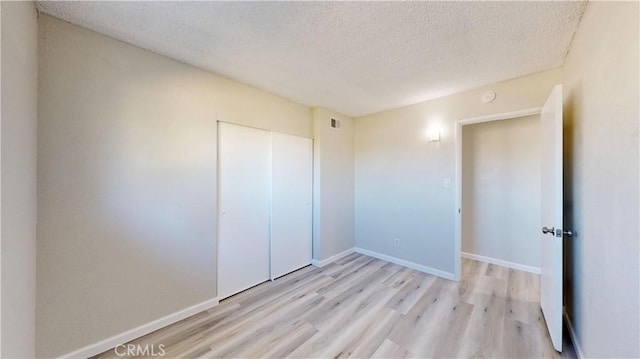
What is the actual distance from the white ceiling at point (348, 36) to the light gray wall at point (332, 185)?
41.3 inches

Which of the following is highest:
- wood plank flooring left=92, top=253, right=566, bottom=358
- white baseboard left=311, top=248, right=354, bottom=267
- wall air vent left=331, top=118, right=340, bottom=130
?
wall air vent left=331, top=118, right=340, bottom=130

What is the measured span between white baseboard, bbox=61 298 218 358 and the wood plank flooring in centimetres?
5

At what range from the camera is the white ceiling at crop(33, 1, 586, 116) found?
1.46 m

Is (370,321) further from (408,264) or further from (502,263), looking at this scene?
(502,263)

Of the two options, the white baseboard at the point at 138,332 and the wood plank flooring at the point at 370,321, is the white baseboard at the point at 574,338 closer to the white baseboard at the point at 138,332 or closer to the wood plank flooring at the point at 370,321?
the wood plank flooring at the point at 370,321

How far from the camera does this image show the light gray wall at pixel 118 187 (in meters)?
1.54

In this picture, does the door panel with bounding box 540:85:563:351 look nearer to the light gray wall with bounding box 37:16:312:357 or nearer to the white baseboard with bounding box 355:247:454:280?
the white baseboard with bounding box 355:247:454:280

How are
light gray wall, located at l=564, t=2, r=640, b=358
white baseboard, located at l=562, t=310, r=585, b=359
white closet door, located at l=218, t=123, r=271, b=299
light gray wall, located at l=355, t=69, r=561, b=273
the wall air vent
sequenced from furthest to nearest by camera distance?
the wall air vent < light gray wall, located at l=355, t=69, r=561, b=273 < white closet door, located at l=218, t=123, r=271, b=299 < white baseboard, located at l=562, t=310, r=585, b=359 < light gray wall, located at l=564, t=2, r=640, b=358

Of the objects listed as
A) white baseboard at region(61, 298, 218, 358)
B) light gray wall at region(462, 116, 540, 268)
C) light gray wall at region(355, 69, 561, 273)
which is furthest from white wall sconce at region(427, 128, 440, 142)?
white baseboard at region(61, 298, 218, 358)

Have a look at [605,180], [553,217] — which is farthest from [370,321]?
[605,180]

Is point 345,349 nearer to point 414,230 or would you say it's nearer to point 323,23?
point 414,230

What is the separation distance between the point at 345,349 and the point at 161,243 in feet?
5.69

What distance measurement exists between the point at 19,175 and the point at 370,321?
2.53 m

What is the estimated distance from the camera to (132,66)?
6.12ft
